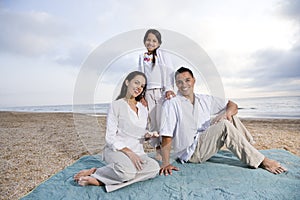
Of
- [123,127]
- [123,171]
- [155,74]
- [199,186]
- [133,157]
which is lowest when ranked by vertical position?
[199,186]

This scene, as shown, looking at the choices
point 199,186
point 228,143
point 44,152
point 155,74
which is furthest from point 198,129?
point 44,152

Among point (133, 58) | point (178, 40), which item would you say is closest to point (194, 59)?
point (178, 40)

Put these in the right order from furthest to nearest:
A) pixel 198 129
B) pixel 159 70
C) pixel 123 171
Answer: pixel 198 129 → pixel 159 70 → pixel 123 171

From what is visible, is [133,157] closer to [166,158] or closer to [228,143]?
[166,158]

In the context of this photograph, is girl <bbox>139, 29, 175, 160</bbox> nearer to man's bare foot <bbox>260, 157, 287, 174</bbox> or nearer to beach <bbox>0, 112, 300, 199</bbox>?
beach <bbox>0, 112, 300, 199</bbox>

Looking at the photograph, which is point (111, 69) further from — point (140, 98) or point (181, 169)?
point (181, 169)

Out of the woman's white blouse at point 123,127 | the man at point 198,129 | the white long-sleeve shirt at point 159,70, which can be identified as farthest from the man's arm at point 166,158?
the white long-sleeve shirt at point 159,70

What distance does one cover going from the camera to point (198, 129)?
2.61 meters

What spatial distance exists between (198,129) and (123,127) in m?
0.89

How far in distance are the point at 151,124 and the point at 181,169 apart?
2.28 ft

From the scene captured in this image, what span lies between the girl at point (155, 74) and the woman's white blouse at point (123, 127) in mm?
156

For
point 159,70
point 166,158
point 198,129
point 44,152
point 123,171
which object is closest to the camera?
point 123,171

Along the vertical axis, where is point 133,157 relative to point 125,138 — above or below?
below

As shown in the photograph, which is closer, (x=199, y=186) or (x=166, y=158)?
(x=199, y=186)
